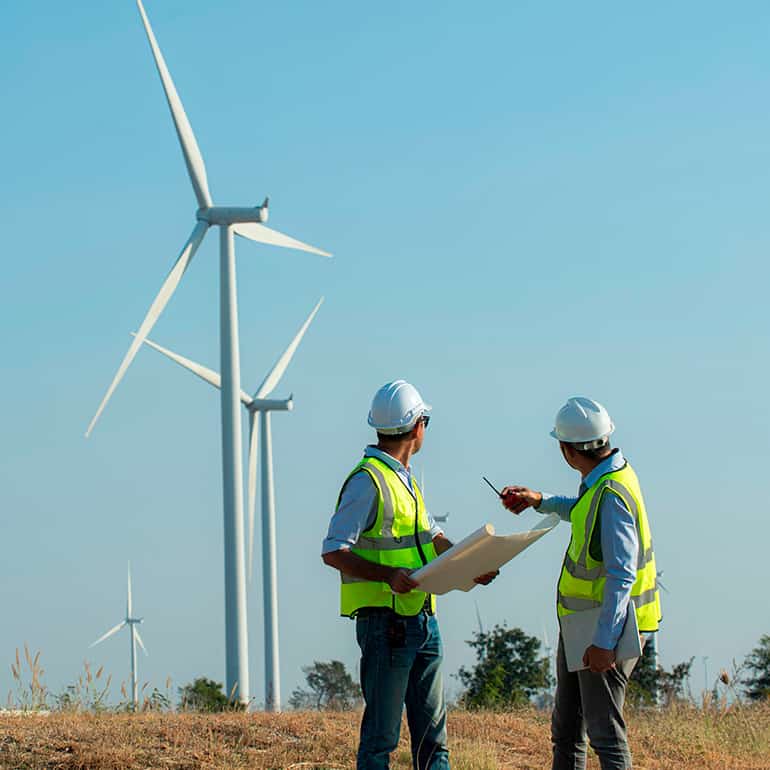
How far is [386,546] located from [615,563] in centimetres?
115

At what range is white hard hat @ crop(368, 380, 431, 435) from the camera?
7391 mm

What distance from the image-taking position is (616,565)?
710 centimetres

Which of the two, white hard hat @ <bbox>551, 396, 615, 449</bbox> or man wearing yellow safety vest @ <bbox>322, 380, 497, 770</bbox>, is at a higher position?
white hard hat @ <bbox>551, 396, 615, 449</bbox>

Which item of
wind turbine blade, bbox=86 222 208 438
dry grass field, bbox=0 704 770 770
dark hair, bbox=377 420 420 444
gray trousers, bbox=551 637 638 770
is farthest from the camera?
wind turbine blade, bbox=86 222 208 438

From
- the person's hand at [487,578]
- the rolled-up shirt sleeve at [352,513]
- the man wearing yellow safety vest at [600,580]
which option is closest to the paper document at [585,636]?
the man wearing yellow safety vest at [600,580]

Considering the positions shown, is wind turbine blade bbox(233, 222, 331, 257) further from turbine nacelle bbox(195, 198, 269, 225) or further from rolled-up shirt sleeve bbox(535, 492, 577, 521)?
rolled-up shirt sleeve bbox(535, 492, 577, 521)

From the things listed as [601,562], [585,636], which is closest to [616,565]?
[601,562]

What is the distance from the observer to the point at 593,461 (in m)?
7.57

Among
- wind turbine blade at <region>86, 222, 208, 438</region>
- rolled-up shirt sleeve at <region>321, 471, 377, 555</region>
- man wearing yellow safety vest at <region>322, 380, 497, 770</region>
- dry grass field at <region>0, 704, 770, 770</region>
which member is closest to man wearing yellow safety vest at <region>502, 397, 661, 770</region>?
man wearing yellow safety vest at <region>322, 380, 497, 770</region>

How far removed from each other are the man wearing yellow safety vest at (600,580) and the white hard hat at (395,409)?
79 cm

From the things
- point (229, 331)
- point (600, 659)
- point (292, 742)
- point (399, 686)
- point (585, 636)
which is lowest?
point (292, 742)

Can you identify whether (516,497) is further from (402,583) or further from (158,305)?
(158,305)

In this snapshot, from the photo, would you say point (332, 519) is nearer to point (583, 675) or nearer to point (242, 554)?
point (583, 675)

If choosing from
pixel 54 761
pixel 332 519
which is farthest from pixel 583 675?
pixel 54 761
